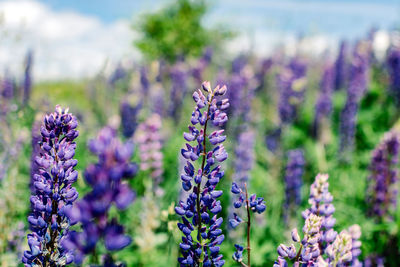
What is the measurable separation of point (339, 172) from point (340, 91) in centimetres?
479

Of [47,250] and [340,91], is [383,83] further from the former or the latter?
[47,250]

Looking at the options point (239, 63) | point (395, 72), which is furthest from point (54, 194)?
point (239, 63)

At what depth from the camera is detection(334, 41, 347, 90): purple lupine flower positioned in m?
8.53

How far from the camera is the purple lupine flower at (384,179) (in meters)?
3.24

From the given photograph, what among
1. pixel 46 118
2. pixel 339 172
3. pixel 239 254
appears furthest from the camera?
pixel 339 172

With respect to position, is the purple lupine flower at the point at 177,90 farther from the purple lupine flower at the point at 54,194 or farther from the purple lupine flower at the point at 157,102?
the purple lupine flower at the point at 54,194

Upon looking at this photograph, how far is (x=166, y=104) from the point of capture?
7.30 meters

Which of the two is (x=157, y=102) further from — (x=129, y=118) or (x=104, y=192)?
(x=104, y=192)

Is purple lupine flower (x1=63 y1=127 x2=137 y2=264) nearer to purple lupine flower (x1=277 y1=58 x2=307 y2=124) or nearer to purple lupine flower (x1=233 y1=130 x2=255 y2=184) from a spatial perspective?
purple lupine flower (x1=233 y1=130 x2=255 y2=184)

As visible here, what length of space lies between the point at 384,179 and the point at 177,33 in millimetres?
11773

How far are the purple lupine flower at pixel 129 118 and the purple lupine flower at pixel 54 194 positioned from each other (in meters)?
4.06

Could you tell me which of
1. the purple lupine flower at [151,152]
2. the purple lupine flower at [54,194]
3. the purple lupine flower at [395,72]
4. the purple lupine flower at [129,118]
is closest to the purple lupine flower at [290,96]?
the purple lupine flower at [395,72]

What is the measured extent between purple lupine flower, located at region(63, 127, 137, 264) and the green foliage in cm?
1286

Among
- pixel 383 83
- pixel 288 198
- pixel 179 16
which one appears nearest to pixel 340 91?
pixel 383 83
